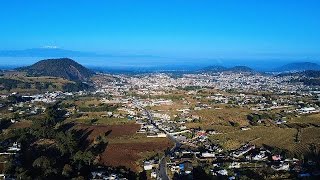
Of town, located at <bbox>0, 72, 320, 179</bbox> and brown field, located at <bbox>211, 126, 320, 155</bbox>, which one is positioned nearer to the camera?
town, located at <bbox>0, 72, 320, 179</bbox>

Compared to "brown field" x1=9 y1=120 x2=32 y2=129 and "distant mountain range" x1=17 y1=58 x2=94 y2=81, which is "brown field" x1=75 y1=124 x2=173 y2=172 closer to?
"brown field" x1=9 y1=120 x2=32 y2=129

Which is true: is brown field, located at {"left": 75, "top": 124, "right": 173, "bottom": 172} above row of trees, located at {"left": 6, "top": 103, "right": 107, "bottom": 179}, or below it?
below

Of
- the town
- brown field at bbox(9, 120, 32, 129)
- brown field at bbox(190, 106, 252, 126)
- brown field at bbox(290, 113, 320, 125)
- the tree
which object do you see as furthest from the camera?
brown field at bbox(190, 106, 252, 126)

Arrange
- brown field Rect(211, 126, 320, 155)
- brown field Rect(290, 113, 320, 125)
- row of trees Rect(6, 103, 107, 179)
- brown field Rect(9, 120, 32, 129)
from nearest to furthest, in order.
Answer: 1. row of trees Rect(6, 103, 107, 179)
2. brown field Rect(211, 126, 320, 155)
3. brown field Rect(9, 120, 32, 129)
4. brown field Rect(290, 113, 320, 125)

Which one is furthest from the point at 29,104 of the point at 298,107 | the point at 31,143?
the point at 298,107

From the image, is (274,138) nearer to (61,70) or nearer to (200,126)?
(200,126)

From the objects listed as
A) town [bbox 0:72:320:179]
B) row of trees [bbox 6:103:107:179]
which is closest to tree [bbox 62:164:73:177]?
row of trees [bbox 6:103:107:179]

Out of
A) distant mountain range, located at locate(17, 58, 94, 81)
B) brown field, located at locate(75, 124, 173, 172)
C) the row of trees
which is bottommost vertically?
brown field, located at locate(75, 124, 173, 172)

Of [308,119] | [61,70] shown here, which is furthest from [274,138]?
[61,70]

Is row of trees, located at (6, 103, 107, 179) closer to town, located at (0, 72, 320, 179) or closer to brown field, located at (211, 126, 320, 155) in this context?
town, located at (0, 72, 320, 179)
